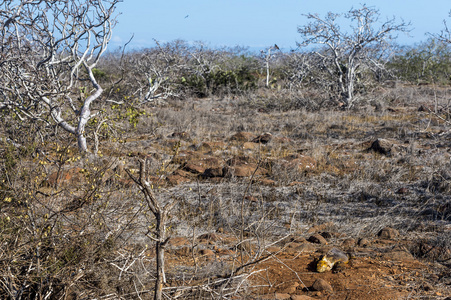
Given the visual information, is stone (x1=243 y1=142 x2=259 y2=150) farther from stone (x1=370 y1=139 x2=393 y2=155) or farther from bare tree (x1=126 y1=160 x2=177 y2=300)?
bare tree (x1=126 y1=160 x2=177 y2=300)

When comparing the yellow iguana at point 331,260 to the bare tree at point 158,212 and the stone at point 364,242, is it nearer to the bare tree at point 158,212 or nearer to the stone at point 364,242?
the stone at point 364,242

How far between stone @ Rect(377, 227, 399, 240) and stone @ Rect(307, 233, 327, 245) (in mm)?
674

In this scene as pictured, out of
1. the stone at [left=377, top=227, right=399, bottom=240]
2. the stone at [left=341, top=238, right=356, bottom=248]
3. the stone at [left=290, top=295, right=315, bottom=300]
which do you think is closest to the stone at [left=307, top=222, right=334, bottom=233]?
the stone at [left=341, top=238, right=356, bottom=248]

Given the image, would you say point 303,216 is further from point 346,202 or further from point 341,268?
point 341,268

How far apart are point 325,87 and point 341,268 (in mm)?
11266

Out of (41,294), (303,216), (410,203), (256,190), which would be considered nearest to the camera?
(41,294)

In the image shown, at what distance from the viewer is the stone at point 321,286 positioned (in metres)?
3.88

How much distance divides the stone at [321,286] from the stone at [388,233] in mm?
1495

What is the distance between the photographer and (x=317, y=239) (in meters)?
5.02

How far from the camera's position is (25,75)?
7590mm

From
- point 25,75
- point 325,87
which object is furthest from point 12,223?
point 325,87

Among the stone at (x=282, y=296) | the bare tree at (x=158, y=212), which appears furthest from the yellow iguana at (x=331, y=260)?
the bare tree at (x=158, y=212)

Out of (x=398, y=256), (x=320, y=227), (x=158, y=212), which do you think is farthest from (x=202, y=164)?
(x=158, y=212)

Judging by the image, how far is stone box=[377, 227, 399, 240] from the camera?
16.8 ft
